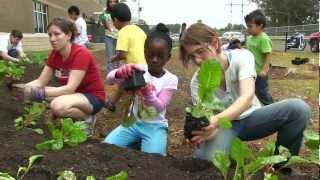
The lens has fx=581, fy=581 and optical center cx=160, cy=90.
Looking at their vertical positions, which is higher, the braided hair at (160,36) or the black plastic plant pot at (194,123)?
the braided hair at (160,36)

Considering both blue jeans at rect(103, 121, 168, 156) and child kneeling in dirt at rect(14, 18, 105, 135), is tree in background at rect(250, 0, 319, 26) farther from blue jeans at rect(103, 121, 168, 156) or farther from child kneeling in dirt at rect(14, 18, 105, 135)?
blue jeans at rect(103, 121, 168, 156)

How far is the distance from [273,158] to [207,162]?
2.33ft

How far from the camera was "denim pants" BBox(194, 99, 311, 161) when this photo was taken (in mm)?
3260

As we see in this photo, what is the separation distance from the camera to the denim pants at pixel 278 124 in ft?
10.7

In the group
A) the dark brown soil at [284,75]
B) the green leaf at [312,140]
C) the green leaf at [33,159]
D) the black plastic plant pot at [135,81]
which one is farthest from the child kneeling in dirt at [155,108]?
the dark brown soil at [284,75]

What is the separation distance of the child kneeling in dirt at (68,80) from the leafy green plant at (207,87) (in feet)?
5.52

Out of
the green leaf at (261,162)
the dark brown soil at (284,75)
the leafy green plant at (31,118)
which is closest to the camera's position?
the green leaf at (261,162)

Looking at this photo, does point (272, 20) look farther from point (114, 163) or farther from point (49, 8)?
point (114, 163)

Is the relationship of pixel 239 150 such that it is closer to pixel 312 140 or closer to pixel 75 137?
pixel 312 140

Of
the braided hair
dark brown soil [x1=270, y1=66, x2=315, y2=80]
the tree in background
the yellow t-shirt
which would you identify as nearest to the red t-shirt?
the braided hair

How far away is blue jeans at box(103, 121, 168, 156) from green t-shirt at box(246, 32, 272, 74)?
286 centimetres

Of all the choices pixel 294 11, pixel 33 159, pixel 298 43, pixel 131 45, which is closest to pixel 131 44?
pixel 131 45

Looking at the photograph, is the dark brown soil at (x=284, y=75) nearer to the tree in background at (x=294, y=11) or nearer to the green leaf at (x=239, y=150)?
the green leaf at (x=239, y=150)

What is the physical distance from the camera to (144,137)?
3.75 metres
